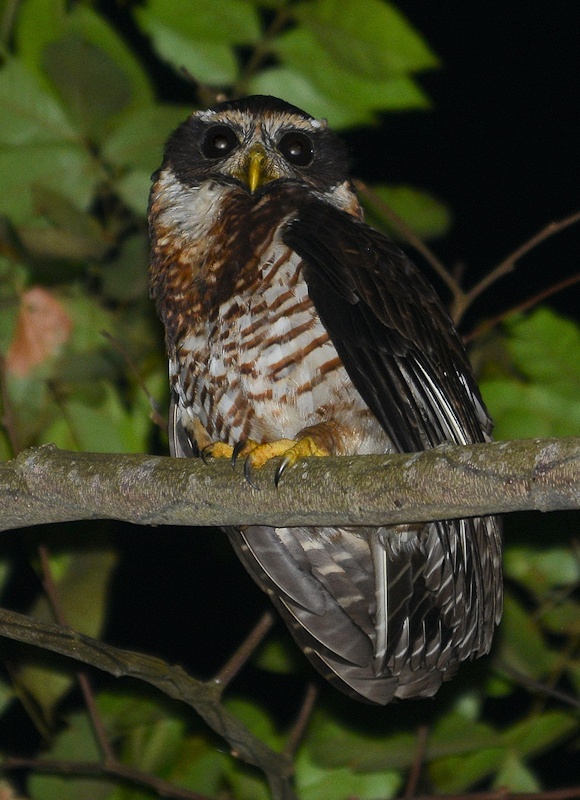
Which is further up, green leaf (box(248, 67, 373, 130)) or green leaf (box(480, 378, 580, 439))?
green leaf (box(248, 67, 373, 130))

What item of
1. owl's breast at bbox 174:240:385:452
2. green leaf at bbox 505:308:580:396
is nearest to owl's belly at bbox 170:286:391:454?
owl's breast at bbox 174:240:385:452

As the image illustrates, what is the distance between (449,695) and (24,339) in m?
1.86

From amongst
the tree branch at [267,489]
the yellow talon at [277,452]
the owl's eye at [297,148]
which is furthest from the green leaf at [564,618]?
the owl's eye at [297,148]

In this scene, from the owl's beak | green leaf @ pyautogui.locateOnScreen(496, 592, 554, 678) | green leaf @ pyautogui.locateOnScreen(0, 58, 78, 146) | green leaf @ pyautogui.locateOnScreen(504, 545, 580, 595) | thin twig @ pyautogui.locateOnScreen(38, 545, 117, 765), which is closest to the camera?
thin twig @ pyautogui.locateOnScreen(38, 545, 117, 765)

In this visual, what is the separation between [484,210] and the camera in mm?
6969

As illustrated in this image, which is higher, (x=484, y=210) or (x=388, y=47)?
(x=388, y=47)

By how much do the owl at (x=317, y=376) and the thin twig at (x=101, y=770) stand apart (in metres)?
0.57

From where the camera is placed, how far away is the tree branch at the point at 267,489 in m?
2.14

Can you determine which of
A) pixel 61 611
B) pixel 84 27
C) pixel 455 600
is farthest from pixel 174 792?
pixel 84 27

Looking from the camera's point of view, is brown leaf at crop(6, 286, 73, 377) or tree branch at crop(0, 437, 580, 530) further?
brown leaf at crop(6, 286, 73, 377)

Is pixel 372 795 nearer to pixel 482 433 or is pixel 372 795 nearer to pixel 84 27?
pixel 482 433

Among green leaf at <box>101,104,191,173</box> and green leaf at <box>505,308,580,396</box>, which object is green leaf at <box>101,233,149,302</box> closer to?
green leaf at <box>101,104,191,173</box>

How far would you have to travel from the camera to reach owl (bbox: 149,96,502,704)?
9.64 feet

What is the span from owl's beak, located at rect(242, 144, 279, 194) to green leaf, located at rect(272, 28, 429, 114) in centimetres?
29
